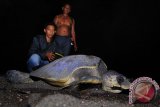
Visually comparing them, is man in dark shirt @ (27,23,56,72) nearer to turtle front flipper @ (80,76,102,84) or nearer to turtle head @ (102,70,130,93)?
turtle front flipper @ (80,76,102,84)

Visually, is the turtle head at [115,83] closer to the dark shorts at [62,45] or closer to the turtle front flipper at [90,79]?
the turtle front flipper at [90,79]

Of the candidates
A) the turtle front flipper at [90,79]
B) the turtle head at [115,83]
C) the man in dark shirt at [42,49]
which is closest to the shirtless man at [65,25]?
the man in dark shirt at [42,49]

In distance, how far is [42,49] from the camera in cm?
519

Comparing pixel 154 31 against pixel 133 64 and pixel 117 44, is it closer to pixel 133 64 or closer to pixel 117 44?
pixel 117 44

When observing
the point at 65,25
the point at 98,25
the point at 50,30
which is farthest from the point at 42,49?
the point at 98,25

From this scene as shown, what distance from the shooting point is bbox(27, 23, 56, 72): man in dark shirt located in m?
5.10

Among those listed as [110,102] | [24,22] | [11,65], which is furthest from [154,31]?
[110,102]

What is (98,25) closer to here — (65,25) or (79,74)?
(65,25)

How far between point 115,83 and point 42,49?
1.22 meters

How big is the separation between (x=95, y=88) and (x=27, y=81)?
1018 mm

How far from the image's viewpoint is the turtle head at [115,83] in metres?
4.75

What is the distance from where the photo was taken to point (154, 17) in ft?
32.6

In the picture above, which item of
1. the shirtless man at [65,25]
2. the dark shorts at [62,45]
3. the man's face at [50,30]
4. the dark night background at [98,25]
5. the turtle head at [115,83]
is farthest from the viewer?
the dark night background at [98,25]

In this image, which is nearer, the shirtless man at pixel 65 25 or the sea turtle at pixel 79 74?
the sea turtle at pixel 79 74
